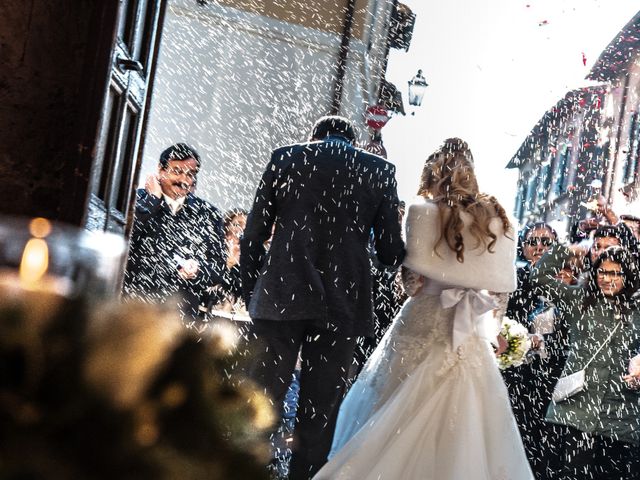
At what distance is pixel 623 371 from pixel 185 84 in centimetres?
1206

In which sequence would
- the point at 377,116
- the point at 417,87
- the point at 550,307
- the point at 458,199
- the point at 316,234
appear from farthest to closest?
the point at 417,87 → the point at 377,116 → the point at 550,307 → the point at 458,199 → the point at 316,234

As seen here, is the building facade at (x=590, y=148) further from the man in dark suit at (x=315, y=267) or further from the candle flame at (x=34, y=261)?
the candle flame at (x=34, y=261)

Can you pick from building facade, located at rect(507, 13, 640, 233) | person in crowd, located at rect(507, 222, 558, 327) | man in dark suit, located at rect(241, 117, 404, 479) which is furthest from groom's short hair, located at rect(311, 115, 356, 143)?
building facade, located at rect(507, 13, 640, 233)

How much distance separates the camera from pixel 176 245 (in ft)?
22.6

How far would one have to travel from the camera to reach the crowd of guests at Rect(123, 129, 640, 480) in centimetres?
693

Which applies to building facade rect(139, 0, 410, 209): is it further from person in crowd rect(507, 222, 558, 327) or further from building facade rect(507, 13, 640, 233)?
person in crowd rect(507, 222, 558, 327)

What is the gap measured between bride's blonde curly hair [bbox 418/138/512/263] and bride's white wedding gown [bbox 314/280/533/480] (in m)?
0.32

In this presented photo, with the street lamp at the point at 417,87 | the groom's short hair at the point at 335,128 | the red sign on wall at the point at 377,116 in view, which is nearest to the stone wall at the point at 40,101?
the groom's short hair at the point at 335,128

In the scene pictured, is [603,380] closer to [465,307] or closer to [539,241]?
[465,307]

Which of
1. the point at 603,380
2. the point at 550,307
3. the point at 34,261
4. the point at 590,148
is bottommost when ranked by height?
the point at 603,380

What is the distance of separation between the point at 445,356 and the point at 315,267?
2.90ft

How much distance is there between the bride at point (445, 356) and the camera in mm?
5613

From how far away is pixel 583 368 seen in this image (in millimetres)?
7305

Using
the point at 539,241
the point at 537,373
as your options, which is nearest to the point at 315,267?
the point at 537,373
